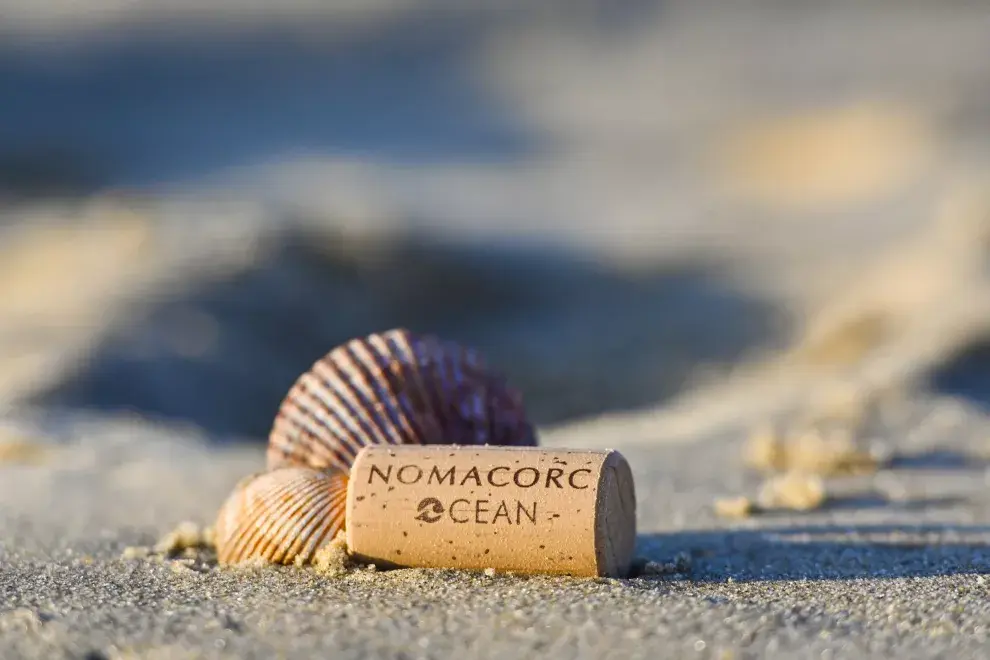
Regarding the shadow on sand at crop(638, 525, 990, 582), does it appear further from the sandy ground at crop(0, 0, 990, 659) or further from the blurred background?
the blurred background

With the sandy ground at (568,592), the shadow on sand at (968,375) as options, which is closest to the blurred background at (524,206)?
the shadow on sand at (968,375)

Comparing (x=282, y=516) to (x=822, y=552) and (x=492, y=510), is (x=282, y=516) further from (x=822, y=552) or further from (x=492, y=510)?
(x=822, y=552)

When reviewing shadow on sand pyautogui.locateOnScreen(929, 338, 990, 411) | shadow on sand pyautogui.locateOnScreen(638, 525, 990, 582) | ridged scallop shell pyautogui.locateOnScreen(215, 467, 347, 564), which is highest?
shadow on sand pyautogui.locateOnScreen(929, 338, 990, 411)

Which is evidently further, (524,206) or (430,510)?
(524,206)

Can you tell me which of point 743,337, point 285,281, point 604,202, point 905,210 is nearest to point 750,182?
point 604,202

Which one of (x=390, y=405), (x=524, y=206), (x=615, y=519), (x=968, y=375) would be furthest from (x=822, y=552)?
(x=524, y=206)

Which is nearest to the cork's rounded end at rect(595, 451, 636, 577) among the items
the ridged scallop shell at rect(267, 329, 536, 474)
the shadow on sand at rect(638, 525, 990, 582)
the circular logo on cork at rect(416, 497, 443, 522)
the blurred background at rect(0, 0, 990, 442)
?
the shadow on sand at rect(638, 525, 990, 582)

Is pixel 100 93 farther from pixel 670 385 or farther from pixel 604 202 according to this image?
pixel 670 385
